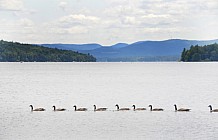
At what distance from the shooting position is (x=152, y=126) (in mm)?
45219

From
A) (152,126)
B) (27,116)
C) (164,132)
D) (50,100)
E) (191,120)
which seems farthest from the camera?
(50,100)

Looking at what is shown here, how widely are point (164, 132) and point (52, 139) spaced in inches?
363

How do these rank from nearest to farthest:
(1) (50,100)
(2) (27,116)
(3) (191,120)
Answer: (3) (191,120), (2) (27,116), (1) (50,100)

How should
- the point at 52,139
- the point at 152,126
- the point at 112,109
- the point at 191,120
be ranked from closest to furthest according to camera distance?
1. the point at 52,139
2. the point at 152,126
3. the point at 191,120
4. the point at 112,109

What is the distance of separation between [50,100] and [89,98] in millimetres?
5984

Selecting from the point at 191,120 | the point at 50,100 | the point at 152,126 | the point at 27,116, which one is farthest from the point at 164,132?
the point at 50,100

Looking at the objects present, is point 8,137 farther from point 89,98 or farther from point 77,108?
point 89,98

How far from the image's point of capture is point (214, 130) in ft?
140

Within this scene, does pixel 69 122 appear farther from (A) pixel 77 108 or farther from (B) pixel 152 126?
(A) pixel 77 108

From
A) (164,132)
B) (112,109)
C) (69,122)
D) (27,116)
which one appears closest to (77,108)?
(112,109)

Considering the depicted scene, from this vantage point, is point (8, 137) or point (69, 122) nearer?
point (8, 137)

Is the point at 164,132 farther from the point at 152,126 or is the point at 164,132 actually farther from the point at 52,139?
the point at 52,139

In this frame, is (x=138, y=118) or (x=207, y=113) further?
(x=207, y=113)

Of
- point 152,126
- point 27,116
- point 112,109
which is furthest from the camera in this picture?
point 112,109
